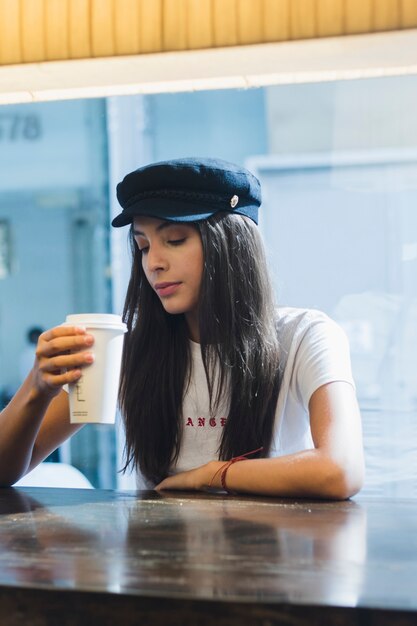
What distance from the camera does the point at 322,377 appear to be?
1.54 meters

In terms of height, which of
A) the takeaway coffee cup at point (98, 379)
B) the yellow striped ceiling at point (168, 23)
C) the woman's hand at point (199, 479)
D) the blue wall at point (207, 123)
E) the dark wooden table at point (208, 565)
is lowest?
the woman's hand at point (199, 479)

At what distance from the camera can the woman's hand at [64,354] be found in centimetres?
125

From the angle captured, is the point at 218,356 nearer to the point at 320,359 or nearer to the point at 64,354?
the point at 320,359

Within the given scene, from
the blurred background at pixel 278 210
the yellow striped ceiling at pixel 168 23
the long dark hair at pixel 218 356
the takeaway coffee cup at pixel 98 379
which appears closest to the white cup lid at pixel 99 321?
the takeaway coffee cup at pixel 98 379

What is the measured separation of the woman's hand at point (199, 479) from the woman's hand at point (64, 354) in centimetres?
28

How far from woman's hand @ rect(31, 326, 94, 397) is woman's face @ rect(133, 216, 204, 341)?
336 mm

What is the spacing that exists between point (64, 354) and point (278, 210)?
273 cm

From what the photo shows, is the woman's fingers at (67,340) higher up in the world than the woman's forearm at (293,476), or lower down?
higher up

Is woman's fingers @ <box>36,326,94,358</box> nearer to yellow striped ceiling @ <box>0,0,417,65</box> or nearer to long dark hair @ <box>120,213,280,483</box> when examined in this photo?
long dark hair @ <box>120,213,280,483</box>

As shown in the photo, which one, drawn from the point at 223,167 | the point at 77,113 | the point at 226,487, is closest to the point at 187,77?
the point at 223,167

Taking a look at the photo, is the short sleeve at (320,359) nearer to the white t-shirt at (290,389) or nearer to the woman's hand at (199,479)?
the white t-shirt at (290,389)

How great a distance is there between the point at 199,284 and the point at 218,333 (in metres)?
0.10

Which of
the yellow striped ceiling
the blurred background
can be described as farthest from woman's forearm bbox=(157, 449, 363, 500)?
the blurred background

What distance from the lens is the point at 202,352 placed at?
5.55 ft
